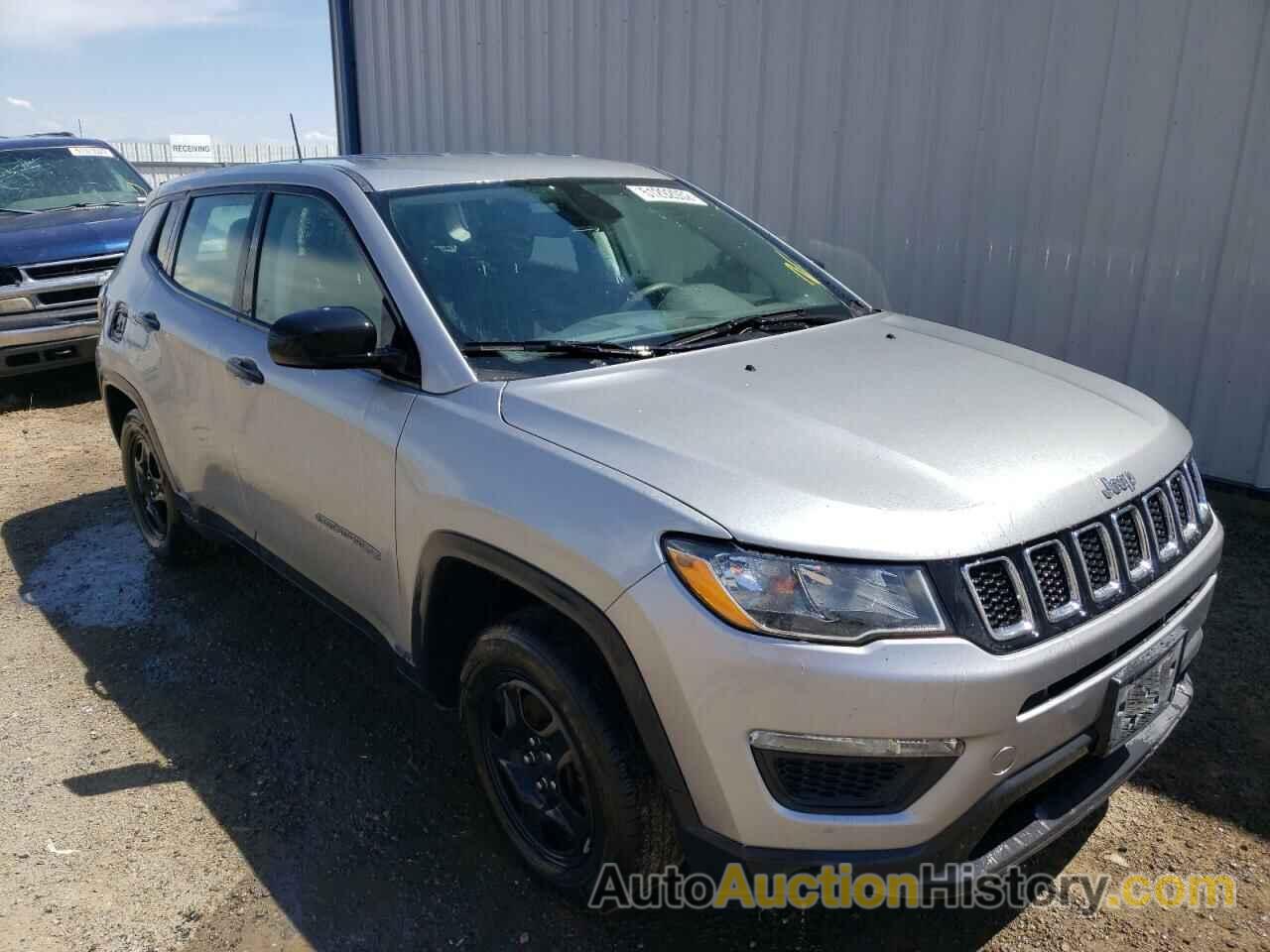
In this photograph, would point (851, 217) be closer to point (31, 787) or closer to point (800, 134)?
point (800, 134)

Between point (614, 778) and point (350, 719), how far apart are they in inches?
63.1

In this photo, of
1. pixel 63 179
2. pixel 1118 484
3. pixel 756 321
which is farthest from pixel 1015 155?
pixel 63 179

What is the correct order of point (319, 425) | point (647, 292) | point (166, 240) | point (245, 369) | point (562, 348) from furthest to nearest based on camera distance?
point (166, 240), point (245, 369), point (647, 292), point (319, 425), point (562, 348)

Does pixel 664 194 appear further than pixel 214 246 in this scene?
No

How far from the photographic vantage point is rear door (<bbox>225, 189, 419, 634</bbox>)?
284cm

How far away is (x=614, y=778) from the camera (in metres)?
2.23

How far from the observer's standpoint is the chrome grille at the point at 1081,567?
6.61 ft

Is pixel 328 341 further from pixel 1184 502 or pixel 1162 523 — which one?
pixel 1184 502

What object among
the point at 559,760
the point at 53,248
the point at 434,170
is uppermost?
the point at 434,170

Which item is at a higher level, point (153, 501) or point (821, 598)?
point (821, 598)

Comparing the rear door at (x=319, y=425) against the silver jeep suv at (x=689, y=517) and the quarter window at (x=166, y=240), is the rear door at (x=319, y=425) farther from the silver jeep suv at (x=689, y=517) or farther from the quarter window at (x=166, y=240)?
the quarter window at (x=166, y=240)

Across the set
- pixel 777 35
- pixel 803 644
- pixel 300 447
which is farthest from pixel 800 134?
pixel 803 644

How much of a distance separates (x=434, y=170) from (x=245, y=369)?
0.92 metres

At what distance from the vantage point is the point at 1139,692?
7.60 ft
